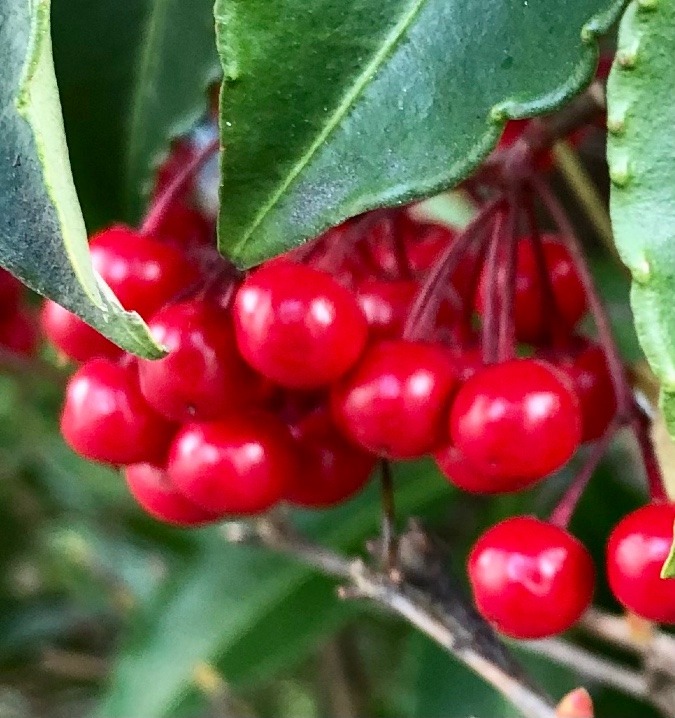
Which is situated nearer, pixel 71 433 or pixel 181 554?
pixel 71 433

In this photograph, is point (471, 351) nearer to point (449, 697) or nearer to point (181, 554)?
point (449, 697)

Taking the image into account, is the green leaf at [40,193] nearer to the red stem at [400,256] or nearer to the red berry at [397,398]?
the red berry at [397,398]

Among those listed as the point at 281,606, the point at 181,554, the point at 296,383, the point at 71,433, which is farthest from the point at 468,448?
the point at 181,554

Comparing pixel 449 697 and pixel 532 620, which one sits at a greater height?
pixel 532 620

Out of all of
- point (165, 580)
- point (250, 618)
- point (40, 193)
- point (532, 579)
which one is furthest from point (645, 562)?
point (165, 580)

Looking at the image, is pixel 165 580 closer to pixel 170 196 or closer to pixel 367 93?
pixel 170 196

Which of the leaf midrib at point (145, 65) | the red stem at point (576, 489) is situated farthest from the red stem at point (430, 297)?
the leaf midrib at point (145, 65)

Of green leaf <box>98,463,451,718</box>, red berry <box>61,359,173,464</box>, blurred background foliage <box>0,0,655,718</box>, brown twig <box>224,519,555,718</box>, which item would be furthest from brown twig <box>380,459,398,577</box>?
green leaf <box>98,463,451,718</box>
